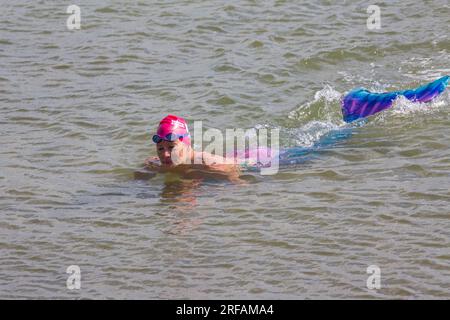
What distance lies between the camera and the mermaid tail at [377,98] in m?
10.2

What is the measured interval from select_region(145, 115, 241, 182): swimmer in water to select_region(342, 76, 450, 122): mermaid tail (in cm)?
176

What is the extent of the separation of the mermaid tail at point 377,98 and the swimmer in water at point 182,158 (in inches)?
69.1

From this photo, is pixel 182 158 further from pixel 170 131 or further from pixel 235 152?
pixel 235 152

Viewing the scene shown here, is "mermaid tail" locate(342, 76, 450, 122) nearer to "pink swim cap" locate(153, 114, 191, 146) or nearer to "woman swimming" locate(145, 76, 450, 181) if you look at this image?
"woman swimming" locate(145, 76, 450, 181)

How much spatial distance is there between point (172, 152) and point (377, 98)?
8.49ft

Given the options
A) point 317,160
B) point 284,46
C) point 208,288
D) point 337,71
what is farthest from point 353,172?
point 284,46

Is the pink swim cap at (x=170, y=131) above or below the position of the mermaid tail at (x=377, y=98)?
below

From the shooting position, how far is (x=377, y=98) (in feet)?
33.9

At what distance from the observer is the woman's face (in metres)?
9.03

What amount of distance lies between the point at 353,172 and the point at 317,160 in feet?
1.83

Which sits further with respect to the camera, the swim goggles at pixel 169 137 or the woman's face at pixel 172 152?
the woman's face at pixel 172 152

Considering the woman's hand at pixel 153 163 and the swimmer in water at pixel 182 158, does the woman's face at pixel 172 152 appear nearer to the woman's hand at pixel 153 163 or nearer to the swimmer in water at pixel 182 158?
the swimmer in water at pixel 182 158

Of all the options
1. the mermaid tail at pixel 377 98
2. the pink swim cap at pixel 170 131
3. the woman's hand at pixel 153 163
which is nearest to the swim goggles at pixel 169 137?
the pink swim cap at pixel 170 131

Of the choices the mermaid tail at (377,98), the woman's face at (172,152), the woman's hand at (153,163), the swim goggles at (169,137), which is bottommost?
the woman's hand at (153,163)
